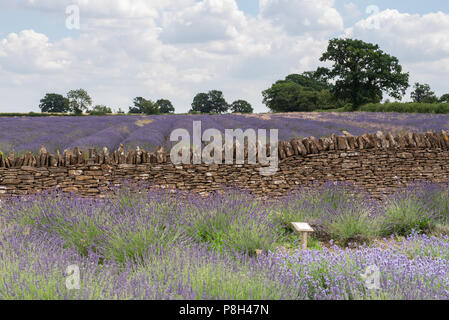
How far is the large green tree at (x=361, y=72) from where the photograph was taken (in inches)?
1299

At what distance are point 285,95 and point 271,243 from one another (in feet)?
146

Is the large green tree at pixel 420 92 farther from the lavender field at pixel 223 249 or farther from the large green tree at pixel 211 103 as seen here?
the lavender field at pixel 223 249

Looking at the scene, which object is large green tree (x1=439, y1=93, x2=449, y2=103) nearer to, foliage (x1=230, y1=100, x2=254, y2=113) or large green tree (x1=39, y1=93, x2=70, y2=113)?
foliage (x1=230, y1=100, x2=254, y2=113)

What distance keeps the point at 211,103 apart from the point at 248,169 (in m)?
52.7

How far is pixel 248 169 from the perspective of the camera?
6.76 metres

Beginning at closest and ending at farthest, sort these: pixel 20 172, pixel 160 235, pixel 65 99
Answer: pixel 160 235, pixel 20 172, pixel 65 99

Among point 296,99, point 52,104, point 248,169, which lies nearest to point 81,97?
point 52,104

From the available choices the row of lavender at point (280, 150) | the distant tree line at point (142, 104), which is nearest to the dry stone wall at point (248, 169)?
the row of lavender at point (280, 150)

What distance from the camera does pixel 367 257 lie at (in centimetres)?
326

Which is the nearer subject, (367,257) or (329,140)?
(367,257)

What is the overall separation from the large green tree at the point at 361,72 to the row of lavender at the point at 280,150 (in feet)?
87.6
